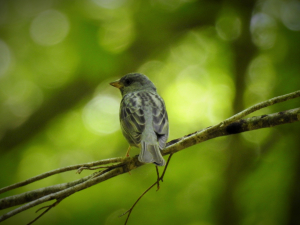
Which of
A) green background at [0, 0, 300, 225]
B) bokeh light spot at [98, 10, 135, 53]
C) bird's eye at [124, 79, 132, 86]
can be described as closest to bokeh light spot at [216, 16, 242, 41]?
green background at [0, 0, 300, 225]

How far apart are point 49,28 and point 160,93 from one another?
1393mm

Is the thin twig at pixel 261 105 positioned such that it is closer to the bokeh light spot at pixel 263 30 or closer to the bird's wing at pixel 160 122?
the bird's wing at pixel 160 122

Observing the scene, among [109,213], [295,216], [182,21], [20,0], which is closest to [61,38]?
[20,0]

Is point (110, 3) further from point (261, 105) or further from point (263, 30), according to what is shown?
point (261, 105)

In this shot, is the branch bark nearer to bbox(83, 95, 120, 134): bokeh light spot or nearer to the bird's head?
the bird's head

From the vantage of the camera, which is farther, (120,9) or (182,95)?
(120,9)

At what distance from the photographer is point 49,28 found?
9.29ft

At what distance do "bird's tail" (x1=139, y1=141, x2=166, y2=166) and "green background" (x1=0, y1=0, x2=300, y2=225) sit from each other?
111 cm

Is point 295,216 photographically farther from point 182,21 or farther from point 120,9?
point 120,9

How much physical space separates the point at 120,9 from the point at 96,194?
1983 millimetres

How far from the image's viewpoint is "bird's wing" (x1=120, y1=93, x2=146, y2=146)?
165 cm

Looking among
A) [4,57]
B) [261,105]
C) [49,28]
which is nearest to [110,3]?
[49,28]

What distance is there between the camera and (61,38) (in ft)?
9.34

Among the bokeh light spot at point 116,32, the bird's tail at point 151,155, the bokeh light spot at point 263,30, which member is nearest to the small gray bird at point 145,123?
the bird's tail at point 151,155
